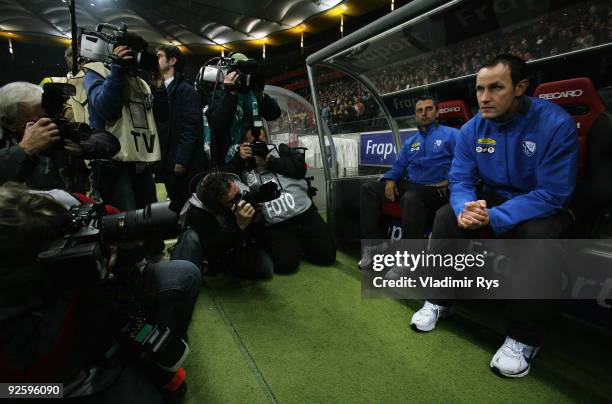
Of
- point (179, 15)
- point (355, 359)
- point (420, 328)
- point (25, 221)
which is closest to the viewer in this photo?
point (25, 221)

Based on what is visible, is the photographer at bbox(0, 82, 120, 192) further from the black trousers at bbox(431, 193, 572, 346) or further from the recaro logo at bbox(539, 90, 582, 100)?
the recaro logo at bbox(539, 90, 582, 100)

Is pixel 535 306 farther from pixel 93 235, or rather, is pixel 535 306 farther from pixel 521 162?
pixel 93 235

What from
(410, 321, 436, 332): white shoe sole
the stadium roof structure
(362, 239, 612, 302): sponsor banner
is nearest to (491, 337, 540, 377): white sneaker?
(362, 239, 612, 302): sponsor banner

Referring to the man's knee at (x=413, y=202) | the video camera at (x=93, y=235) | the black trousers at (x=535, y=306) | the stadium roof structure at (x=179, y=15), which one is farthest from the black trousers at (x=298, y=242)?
the stadium roof structure at (x=179, y=15)

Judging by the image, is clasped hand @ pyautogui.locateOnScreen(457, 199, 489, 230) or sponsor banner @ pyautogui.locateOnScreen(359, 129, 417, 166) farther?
sponsor banner @ pyautogui.locateOnScreen(359, 129, 417, 166)

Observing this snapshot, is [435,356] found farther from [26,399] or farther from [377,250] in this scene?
[26,399]

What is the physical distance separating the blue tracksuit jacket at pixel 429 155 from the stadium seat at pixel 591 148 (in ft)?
2.63

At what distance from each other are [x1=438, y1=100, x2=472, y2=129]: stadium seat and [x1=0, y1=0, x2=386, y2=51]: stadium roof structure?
1046cm

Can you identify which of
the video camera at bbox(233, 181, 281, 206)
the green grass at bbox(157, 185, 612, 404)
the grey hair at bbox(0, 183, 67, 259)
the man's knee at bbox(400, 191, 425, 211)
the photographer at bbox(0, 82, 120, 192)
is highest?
the photographer at bbox(0, 82, 120, 192)

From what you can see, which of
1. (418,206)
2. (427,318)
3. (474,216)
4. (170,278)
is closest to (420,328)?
(427,318)

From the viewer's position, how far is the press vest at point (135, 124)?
200 centimetres

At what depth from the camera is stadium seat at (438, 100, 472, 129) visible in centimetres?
277

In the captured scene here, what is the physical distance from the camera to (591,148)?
65.5 inches

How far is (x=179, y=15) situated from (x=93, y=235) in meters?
16.8
